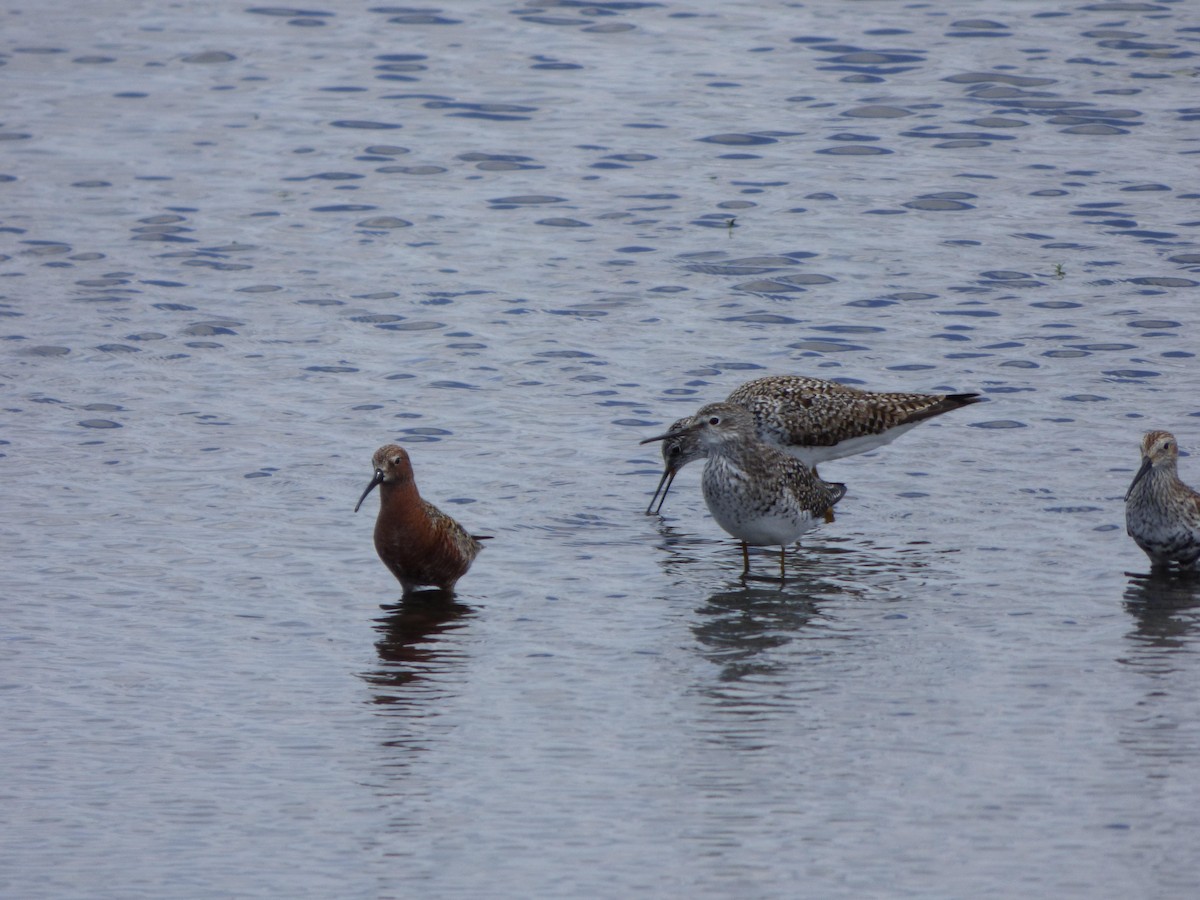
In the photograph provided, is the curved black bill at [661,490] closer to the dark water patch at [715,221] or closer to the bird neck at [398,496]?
the bird neck at [398,496]

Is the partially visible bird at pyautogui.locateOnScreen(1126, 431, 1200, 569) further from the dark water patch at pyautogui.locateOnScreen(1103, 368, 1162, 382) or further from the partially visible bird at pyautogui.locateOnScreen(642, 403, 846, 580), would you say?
the dark water patch at pyautogui.locateOnScreen(1103, 368, 1162, 382)

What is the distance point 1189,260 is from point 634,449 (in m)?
6.63

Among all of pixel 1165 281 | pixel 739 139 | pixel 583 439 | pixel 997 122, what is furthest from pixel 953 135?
pixel 583 439

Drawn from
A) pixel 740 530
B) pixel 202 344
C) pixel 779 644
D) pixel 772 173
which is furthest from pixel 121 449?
pixel 772 173

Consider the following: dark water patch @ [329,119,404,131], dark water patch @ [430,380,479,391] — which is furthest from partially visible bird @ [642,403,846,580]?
dark water patch @ [329,119,404,131]

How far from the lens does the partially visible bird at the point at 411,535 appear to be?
11.9 m

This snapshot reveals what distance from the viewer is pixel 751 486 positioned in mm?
12383

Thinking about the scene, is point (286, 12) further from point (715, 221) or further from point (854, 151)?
point (715, 221)

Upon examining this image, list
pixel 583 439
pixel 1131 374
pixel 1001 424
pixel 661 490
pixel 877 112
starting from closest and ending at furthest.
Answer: pixel 661 490, pixel 583 439, pixel 1001 424, pixel 1131 374, pixel 877 112

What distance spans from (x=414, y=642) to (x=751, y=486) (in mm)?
2554

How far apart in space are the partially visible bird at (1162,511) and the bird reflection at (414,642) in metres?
4.32

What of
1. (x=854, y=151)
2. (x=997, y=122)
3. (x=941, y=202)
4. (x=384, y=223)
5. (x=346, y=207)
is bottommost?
(x=384, y=223)

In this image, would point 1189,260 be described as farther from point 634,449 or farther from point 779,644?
point 779,644

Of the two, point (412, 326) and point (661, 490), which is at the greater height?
point (412, 326)
